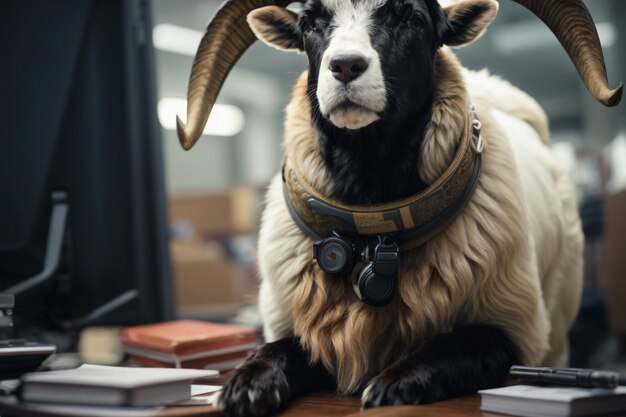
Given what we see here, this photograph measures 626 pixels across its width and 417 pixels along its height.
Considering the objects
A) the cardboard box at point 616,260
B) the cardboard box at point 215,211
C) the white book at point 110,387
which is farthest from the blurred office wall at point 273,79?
the white book at point 110,387

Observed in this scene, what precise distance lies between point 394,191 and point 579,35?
494mm

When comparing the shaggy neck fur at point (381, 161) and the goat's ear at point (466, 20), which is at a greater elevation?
the goat's ear at point (466, 20)

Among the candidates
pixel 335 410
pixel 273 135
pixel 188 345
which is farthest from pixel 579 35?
pixel 273 135

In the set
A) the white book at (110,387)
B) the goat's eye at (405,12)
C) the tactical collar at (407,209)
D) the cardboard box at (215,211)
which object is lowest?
the white book at (110,387)

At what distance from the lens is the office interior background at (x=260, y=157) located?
4.21 meters

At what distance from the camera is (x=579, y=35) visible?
57.9 inches

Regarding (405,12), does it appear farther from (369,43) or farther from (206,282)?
(206,282)

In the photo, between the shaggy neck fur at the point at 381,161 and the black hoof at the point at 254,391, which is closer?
the black hoof at the point at 254,391

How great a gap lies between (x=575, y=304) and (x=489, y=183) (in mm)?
900

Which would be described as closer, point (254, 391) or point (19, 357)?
point (254, 391)

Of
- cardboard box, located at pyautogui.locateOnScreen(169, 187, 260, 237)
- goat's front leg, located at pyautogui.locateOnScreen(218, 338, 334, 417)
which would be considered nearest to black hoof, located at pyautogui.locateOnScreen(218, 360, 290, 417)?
goat's front leg, located at pyautogui.locateOnScreen(218, 338, 334, 417)

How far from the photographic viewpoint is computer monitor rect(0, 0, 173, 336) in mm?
1701

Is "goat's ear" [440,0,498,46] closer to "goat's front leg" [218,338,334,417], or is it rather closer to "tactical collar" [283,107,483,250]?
"tactical collar" [283,107,483,250]

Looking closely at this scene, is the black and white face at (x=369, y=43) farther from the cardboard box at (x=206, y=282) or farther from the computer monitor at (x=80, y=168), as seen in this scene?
the cardboard box at (x=206, y=282)
